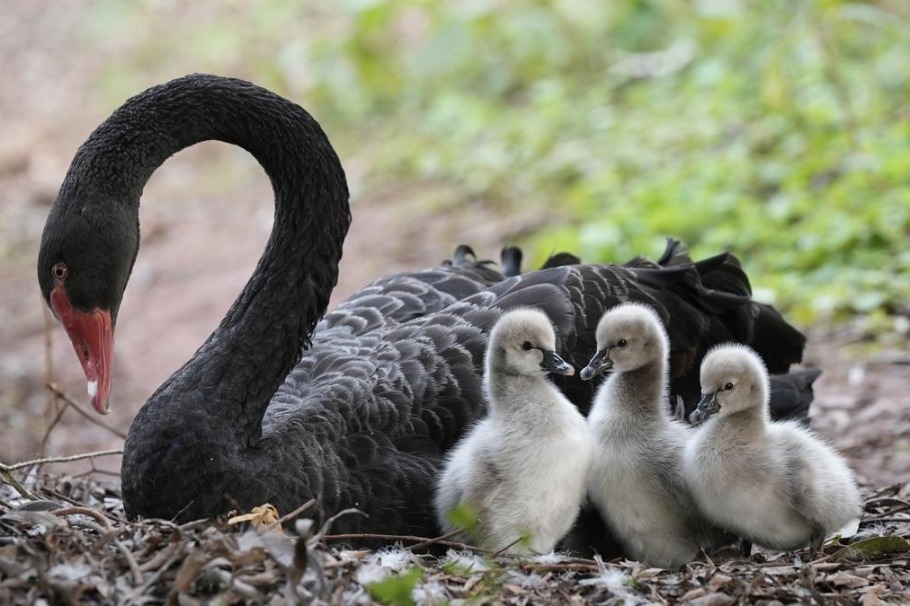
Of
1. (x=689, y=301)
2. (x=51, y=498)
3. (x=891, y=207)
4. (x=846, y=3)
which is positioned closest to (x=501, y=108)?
(x=846, y=3)

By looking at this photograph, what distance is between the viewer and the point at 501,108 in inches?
455

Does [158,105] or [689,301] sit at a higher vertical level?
[158,105]

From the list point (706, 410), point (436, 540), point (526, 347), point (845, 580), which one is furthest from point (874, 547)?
point (436, 540)

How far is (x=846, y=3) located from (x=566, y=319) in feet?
17.4

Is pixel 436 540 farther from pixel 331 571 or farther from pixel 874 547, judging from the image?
pixel 874 547

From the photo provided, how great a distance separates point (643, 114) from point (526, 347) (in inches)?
274

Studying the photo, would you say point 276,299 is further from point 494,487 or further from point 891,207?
point 891,207

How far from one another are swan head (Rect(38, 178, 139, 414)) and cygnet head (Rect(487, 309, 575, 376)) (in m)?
1.15

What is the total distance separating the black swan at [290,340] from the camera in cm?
378

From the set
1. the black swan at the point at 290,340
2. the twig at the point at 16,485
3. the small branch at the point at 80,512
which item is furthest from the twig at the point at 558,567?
the twig at the point at 16,485

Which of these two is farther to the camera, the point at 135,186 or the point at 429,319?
the point at 429,319

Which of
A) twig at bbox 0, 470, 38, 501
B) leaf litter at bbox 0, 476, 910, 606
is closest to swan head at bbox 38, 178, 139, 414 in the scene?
twig at bbox 0, 470, 38, 501

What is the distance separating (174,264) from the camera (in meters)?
10.2

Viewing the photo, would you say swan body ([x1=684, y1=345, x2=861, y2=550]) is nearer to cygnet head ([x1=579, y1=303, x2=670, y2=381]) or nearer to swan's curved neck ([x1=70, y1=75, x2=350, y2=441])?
cygnet head ([x1=579, y1=303, x2=670, y2=381])
